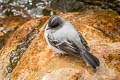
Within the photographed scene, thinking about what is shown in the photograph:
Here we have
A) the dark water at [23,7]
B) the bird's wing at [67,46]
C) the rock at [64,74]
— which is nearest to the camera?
the rock at [64,74]

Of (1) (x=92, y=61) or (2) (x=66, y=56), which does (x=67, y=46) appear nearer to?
(2) (x=66, y=56)

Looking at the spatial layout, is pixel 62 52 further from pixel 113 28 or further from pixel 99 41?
pixel 113 28

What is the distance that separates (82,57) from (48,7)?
8529 mm

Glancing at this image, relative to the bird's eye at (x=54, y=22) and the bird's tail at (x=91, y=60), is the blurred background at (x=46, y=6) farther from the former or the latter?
the bird's tail at (x=91, y=60)

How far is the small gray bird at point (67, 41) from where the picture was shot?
4.89 metres

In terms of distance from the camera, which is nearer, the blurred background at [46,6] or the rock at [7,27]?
the rock at [7,27]

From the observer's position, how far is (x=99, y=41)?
19.9ft

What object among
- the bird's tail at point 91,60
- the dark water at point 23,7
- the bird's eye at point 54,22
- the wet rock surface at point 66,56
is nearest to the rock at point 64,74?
the wet rock surface at point 66,56

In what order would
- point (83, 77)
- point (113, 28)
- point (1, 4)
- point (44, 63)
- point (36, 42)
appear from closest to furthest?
point (83, 77)
point (44, 63)
point (36, 42)
point (113, 28)
point (1, 4)

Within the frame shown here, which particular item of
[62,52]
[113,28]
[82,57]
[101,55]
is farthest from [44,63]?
[113,28]

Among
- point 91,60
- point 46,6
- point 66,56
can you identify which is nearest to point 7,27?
point 46,6

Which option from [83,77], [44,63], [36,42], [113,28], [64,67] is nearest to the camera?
[83,77]

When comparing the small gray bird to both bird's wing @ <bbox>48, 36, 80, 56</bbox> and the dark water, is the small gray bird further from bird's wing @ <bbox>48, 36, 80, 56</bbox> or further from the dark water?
the dark water

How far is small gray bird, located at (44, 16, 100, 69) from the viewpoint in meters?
4.89
